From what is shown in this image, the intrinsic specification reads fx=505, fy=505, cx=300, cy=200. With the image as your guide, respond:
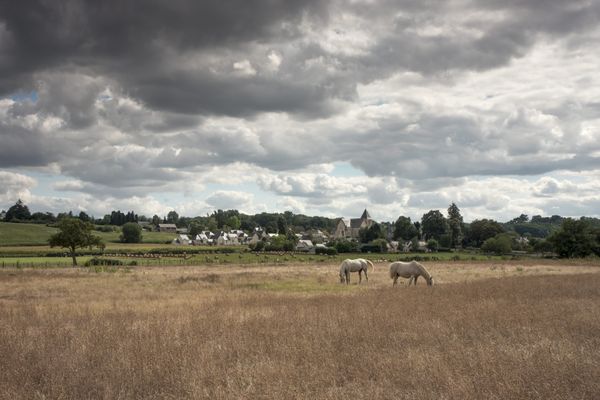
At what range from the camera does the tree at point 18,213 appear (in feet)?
607

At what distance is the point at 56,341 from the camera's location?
37.2 feet

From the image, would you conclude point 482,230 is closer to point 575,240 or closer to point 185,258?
point 575,240

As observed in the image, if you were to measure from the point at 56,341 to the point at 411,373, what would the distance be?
25.9 ft

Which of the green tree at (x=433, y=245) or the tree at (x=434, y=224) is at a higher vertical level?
the tree at (x=434, y=224)

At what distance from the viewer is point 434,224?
142250mm

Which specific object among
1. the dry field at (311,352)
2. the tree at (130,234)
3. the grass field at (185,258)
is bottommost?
the grass field at (185,258)

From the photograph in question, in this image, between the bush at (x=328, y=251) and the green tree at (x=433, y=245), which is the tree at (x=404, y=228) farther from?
the bush at (x=328, y=251)

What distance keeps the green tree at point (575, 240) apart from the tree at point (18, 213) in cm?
17618

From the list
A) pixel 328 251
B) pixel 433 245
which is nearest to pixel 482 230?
pixel 433 245

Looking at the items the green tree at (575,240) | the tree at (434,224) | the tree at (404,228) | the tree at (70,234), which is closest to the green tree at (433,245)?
the tree at (434,224)

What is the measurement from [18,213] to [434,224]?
15069 cm

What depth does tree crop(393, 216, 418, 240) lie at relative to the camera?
158 meters

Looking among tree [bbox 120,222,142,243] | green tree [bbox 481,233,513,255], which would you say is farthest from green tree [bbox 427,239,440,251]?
tree [bbox 120,222,142,243]

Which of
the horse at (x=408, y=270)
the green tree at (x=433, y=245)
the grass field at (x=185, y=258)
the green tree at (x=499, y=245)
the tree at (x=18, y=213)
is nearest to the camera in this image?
the horse at (x=408, y=270)
